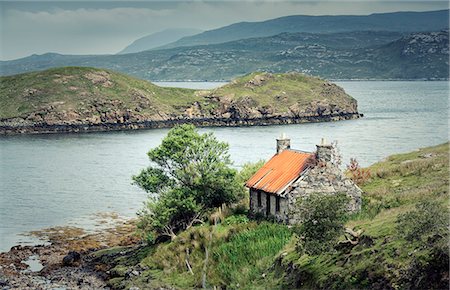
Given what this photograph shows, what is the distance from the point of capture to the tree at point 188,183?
41.3m

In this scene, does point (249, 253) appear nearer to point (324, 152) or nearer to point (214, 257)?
point (214, 257)

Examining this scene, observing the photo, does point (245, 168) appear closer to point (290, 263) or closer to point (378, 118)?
point (290, 263)

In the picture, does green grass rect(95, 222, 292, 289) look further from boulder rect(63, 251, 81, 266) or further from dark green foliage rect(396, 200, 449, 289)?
dark green foliage rect(396, 200, 449, 289)

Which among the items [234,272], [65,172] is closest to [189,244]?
[234,272]

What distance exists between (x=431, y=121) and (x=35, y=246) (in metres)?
134

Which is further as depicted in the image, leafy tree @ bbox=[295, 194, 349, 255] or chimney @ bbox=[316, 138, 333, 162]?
chimney @ bbox=[316, 138, 333, 162]

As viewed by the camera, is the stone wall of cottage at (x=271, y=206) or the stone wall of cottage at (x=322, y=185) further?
the stone wall of cottage at (x=271, y=206)

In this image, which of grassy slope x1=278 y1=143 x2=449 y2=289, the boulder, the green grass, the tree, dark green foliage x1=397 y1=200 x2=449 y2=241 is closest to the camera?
dark green foliage x1=397 y1=200 x2=449 y2=241

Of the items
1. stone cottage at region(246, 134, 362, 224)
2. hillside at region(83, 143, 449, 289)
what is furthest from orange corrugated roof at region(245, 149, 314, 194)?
hillside at region(83, 143, 449, 289)

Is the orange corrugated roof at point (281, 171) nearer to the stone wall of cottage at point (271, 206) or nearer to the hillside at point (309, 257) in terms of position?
the stone wall of cottage at point (271, 206)

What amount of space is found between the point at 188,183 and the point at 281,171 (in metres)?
7.38

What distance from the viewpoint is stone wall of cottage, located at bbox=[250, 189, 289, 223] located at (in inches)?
1391

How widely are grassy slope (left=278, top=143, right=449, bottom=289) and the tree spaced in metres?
9.42

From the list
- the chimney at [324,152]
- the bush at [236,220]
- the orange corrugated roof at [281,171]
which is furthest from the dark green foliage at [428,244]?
the bush at [236,220]
